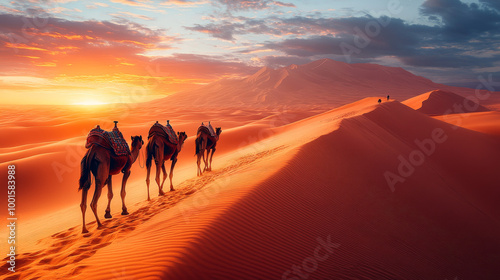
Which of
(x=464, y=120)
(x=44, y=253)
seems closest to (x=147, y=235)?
(x=44, y=253)

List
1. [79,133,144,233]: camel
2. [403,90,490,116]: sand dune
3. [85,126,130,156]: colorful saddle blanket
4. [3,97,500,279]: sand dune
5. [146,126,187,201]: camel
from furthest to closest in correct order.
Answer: [403,90,490,116]: sand dune → [146,126,187,201]: camel → [85,126,130,156]: colorful saddle blanket → [79,133,144,233]: camel → [3,97,500,279]: sand dune

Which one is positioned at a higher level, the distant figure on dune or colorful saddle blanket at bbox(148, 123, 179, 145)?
colorful saddle blanket at bbox(148, 123, 179, 145)

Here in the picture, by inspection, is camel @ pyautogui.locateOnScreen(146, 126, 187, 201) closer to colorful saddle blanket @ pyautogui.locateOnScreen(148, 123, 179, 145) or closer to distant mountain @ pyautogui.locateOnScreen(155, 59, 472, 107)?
colorful saddle blanket @ pyautogui.locateOnScreen(148, 123, 179, 145)

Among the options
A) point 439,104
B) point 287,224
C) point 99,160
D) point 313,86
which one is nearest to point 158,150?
point 99,160

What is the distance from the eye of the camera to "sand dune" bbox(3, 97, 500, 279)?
14.4 ft

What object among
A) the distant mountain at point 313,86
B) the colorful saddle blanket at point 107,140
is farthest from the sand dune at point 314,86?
the colorful saddle blanket at point 107,140

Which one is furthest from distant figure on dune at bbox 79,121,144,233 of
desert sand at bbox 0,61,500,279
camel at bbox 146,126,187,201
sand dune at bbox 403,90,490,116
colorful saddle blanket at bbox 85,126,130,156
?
sand dune at bbox 403,90,490,116

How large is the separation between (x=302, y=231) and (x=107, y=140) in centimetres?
548

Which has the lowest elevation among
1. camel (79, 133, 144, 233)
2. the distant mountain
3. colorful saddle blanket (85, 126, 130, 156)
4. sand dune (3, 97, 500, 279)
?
sand dune (3, 97, 500, 279)

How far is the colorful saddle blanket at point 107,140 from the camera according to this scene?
6.97 m

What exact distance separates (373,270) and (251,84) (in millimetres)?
183076

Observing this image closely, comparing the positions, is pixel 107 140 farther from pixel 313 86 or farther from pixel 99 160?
pixel 313 86

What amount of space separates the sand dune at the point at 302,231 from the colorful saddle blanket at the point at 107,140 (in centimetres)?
196

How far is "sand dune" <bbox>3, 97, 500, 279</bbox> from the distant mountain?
11431 cm
